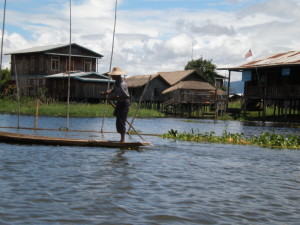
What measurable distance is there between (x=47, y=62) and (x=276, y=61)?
23.2m

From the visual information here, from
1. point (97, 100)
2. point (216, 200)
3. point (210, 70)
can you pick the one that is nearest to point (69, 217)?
point (216, 200)

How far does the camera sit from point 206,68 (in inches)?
2537

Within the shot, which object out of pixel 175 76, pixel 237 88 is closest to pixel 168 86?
pixel 175 76

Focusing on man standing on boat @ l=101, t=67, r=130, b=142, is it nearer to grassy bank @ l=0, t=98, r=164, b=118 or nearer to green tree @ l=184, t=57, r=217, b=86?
grassy bank @ l=0, t=98, r=164, b=118

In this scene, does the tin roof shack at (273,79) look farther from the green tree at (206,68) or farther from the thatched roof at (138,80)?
the green tree at (206,68)

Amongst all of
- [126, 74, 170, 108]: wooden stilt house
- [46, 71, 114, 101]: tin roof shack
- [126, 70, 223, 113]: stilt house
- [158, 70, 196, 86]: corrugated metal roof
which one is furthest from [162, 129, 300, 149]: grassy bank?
[158, 70, 196, 86]: corrugated metal roof

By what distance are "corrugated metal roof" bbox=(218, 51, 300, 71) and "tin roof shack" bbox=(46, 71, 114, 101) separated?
546 inches

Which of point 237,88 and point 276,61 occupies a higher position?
point 237,88

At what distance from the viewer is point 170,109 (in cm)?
4925

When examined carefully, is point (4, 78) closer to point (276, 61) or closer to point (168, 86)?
point (168, 86)

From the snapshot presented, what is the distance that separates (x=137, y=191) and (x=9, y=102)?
36162mm

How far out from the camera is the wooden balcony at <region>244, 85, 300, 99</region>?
32.9m

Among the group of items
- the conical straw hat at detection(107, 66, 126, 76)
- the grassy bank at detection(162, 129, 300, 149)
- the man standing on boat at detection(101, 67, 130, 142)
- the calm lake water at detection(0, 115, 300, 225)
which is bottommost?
the calm lake water at detection(0, 115, 300, 225)

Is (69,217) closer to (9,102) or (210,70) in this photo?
(9,102)
